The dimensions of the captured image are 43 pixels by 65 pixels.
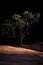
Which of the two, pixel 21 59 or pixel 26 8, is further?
pixel 26 8

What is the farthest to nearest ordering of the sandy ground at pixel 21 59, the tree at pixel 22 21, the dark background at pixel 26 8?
1. the dark background at pixel 26 8
2. the tree at pixel 22 21
3. the sandy ground at pixel 21 59

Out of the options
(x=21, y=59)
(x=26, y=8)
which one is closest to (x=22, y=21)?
(x=26, y=8)

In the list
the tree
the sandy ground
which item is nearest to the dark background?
the tree

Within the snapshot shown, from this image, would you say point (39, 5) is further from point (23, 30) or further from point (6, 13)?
point (23, 30)

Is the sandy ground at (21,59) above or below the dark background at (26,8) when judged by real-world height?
below

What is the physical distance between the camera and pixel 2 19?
19625mm

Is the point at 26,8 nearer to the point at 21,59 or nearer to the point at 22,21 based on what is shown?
the point at 22,21

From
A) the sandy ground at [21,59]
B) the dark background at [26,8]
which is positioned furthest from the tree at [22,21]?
the sandy ground at [21,59]

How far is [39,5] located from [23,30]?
5290 mm

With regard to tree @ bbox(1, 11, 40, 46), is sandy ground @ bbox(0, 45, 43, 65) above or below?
below

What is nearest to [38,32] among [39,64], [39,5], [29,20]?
[39,5]

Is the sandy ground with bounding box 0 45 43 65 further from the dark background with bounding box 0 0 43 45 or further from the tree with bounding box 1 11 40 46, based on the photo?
the dark background with bounding box 0 0 43 45

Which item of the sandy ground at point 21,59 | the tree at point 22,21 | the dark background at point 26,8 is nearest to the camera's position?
the sandy ground at point 21,59

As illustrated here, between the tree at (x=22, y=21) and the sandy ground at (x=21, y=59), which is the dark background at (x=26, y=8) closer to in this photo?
the tree at (x=22, y=21)
